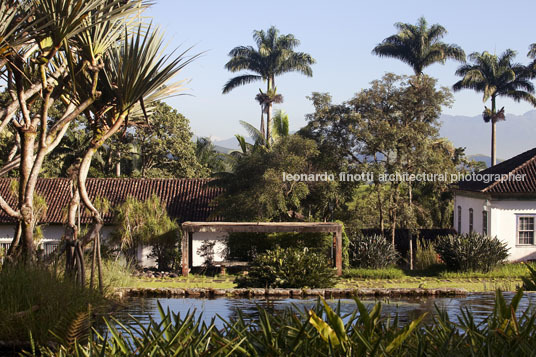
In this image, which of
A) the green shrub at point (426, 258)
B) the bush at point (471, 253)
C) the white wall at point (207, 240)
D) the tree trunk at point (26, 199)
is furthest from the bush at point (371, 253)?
the tree trunk at point (26, 199)

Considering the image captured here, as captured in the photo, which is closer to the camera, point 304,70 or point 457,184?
point 457,184

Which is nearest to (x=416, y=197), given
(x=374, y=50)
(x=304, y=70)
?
(x=374, y=50)

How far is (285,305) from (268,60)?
153 feet

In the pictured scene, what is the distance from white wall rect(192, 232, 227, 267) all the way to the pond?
1585 centimetres

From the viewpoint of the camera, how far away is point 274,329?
17.1 ft

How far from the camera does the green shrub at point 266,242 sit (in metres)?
26.9

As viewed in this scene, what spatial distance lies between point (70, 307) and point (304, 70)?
50130mm

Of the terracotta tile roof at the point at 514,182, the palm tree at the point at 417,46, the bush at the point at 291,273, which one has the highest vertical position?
the palm tree at the point at 417,46

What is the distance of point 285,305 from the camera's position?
404 inches

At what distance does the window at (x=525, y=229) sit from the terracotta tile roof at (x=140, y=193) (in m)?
13.8

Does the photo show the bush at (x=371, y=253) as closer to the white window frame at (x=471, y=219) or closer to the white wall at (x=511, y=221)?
the white wall at (x=511, y=221)

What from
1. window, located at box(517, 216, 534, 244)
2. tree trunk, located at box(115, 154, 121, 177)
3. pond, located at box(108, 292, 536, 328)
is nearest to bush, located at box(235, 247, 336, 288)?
pond, located at box(108, 292, 536, 328)

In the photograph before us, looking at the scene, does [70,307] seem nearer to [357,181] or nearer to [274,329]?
[274,329]

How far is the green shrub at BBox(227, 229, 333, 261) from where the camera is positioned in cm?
2691
